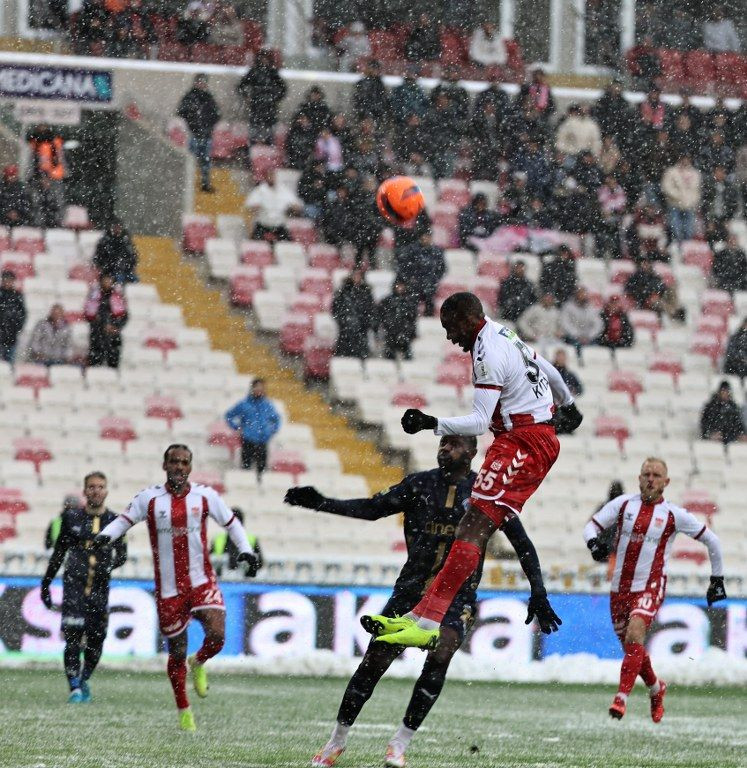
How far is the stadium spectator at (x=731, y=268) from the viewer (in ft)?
74.4

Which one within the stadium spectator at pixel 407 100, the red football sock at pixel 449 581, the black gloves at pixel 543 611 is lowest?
the black gloves at pixel 543 611

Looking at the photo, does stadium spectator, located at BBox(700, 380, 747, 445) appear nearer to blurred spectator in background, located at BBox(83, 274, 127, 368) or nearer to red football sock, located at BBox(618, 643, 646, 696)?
blurred spectator in background, located at BBox(83, 274, 127, 368)

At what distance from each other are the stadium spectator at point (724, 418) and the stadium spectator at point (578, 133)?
13.7ft

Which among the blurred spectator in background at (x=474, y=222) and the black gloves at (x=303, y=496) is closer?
the black gloves at (x=303, y=496)

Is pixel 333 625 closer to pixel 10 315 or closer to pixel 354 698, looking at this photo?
pixel 10 315

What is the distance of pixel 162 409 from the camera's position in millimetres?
19250

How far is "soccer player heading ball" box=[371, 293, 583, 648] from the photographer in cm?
836

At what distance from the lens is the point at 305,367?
20453mm

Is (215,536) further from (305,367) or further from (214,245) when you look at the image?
(214,245)

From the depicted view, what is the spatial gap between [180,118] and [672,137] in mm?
6241

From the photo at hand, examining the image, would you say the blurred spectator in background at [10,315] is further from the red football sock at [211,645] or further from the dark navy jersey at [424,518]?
the dark navy jersey at [424,518]

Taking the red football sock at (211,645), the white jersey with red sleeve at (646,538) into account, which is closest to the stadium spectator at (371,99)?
the white jersey with red sleeve at (646,538)

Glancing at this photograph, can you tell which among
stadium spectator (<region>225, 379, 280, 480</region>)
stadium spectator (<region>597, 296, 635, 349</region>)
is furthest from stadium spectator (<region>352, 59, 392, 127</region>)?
stadium spectator (<region>225, 379, 280, 480</region>)

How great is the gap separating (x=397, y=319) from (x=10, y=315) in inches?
164
